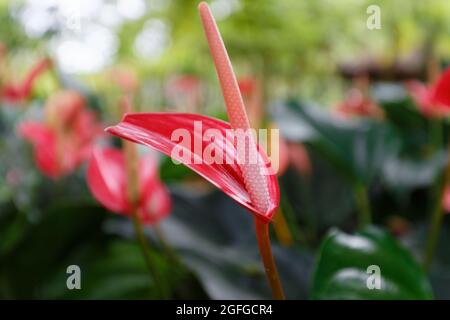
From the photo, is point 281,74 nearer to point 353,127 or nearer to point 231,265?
point 353,127

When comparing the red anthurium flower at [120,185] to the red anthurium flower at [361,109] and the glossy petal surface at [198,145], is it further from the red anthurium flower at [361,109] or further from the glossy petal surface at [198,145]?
the red anthurium flower at [361,109]

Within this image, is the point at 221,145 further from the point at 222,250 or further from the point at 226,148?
the point at 222,250

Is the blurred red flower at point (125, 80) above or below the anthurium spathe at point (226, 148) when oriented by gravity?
above

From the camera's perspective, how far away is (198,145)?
30cm

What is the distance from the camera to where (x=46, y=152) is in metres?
0.69

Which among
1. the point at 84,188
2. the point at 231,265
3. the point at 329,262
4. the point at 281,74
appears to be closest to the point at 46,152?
the point at 84,188

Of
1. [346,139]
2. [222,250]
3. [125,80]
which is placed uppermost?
[125,80]

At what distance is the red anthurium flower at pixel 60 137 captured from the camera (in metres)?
0.69

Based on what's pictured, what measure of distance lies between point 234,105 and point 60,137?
449 mm

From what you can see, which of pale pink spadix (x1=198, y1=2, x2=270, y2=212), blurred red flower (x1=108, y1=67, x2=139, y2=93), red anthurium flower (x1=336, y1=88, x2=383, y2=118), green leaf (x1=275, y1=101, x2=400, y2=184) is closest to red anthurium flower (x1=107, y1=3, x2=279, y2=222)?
pale pink spadix (x1=198, y1=2, x2=270, y2=212)

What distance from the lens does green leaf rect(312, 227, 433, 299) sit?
39cm

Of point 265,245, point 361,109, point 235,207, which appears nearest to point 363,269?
point 265,245

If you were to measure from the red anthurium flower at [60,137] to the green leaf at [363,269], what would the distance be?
1.33ft

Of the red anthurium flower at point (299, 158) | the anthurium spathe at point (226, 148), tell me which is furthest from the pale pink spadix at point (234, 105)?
the red anthurium flower at point (299, 158)
